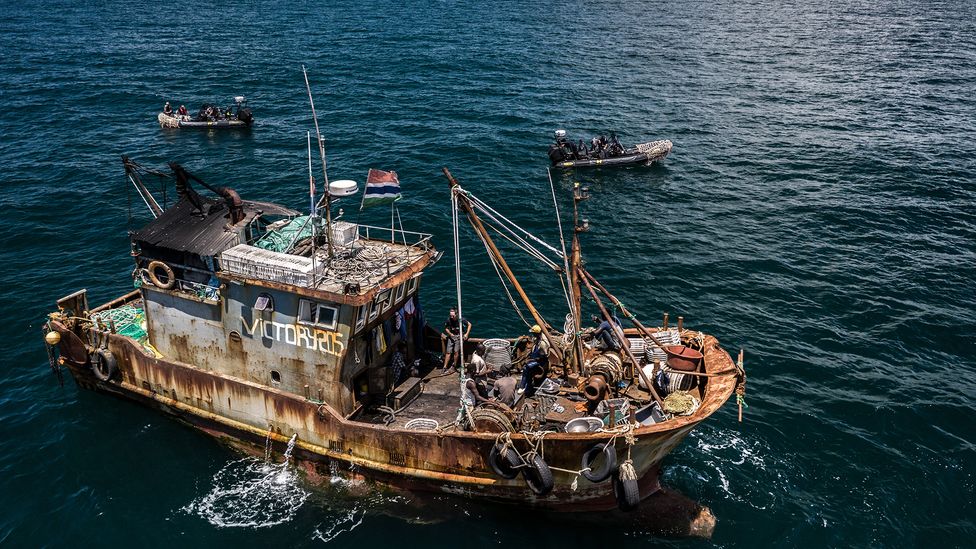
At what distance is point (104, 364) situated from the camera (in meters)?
24.4

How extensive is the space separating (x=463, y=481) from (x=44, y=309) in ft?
71.6

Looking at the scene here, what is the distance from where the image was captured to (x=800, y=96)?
62.3 metres

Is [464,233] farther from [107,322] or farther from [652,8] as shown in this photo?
[652,8]

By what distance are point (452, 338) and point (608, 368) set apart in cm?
545

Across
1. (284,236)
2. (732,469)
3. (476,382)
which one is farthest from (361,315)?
(732,469)

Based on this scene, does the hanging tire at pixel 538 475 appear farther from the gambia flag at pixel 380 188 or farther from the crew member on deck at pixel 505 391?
the gambia flag at pixel 380 188

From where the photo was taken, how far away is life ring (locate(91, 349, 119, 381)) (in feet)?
79.5

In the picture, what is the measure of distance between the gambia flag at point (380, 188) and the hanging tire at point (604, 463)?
8.80 meters

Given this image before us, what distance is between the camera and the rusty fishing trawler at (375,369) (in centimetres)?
1956

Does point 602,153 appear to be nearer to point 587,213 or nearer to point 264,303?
A: point 587,213

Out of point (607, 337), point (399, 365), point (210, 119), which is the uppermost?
point (210, 119)

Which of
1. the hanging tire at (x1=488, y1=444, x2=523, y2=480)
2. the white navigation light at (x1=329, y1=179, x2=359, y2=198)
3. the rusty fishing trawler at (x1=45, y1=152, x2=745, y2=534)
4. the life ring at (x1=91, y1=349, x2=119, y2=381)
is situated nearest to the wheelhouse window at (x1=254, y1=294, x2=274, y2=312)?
the rusty fishing trawler at (x1=45, y1=152, x2=745, y2=534)

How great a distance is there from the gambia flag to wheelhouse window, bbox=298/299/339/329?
3.03 meters

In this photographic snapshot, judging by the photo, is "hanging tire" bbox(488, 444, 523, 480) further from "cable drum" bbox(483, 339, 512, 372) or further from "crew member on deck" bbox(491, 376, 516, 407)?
"cable drum" bbox(483, 339, 512, 372)
